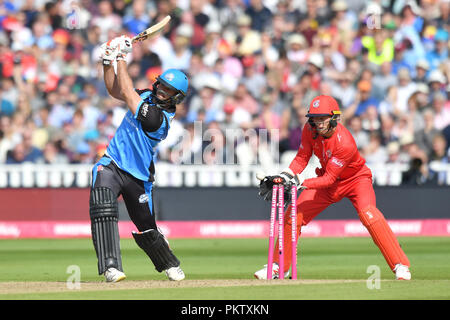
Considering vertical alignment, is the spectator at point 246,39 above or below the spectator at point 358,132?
above

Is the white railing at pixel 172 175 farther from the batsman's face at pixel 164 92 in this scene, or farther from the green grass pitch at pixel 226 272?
the batsman's face at pixel 164 92

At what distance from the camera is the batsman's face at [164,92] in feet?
29.4

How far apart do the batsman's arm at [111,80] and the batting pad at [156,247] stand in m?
1.23

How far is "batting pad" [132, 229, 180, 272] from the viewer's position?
9.15m

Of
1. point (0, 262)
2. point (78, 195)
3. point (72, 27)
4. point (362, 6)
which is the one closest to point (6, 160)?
point (78, 195)

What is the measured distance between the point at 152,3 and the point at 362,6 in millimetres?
3747

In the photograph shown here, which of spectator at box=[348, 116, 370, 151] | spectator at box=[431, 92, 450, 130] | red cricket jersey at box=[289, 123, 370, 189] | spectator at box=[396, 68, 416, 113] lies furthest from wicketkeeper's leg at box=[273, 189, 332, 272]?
spectator at box=[396, 68, 416, 113]

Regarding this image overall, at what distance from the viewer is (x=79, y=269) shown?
11.2 meters

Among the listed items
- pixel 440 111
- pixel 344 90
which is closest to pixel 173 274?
pixel 344 90

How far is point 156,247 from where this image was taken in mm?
9203

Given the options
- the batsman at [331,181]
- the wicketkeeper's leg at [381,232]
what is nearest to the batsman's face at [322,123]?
the batsman at [331,181]

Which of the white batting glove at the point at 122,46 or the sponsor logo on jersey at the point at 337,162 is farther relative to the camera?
the sponsor logo on jersey at the point at 337,162

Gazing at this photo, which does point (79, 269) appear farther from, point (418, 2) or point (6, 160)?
point (418, 2)

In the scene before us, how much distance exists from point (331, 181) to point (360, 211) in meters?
0.49
